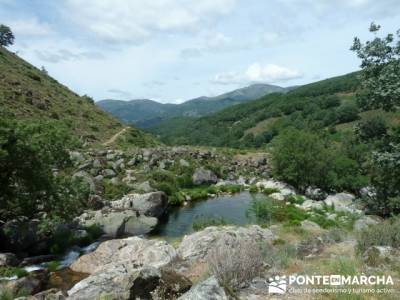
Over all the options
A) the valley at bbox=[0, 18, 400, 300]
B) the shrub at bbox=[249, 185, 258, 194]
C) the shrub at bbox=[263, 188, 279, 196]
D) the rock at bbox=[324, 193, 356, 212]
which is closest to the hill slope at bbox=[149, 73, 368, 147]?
the valley at bbox=[0, 18, 400, 300]

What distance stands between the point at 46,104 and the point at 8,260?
150 feet

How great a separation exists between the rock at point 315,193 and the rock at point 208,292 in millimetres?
41129

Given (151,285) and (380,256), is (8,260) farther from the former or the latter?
(380,256)

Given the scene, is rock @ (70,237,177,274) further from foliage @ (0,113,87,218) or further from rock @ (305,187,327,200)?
rock @ (305,187,327,200)

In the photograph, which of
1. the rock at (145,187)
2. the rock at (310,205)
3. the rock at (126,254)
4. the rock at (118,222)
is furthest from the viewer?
the rock at (145,187)

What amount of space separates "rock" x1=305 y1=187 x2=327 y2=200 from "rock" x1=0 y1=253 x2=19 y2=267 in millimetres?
35385

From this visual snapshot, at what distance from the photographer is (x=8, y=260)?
2050cm

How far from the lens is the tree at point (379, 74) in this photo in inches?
461

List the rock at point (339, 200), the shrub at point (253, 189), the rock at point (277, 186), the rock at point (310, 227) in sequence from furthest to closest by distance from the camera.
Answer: the shrub at point (253, 189) < the rock at point (277, 186) < the rock at point (339, 200) < the rock at point (310, 227)

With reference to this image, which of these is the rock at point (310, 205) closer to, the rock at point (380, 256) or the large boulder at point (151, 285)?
the rock at point (380, 256)

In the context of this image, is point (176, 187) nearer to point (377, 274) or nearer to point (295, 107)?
point (377, 274)

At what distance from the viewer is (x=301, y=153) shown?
159 ft

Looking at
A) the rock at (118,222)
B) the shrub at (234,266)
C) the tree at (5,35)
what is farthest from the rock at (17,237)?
the tree at (5,35)

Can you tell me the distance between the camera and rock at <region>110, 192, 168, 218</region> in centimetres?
3394
